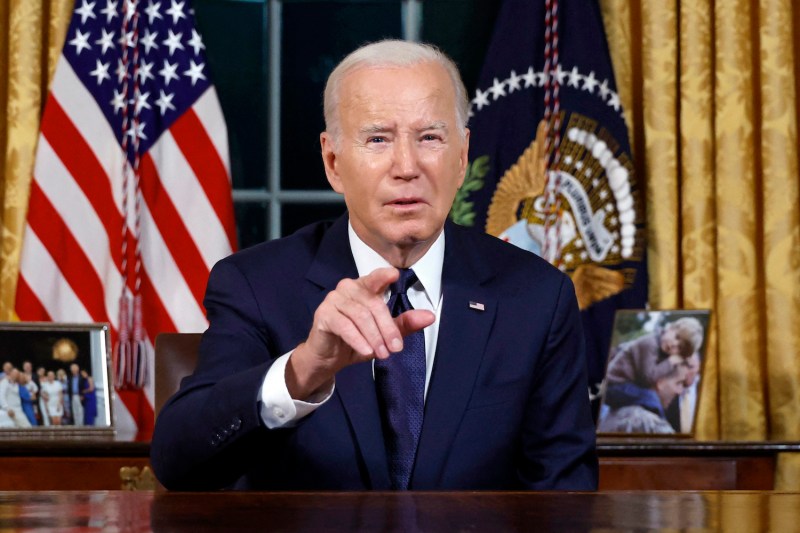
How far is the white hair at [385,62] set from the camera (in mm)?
1950

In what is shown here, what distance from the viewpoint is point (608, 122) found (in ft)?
10.9

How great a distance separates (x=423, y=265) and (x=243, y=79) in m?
1.94

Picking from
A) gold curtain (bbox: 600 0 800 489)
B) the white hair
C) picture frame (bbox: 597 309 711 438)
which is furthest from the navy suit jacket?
gold curtain (bbox: 600 0 800 489)

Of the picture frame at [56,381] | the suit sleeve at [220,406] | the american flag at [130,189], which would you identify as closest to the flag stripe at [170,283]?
the american flag at [130,189]

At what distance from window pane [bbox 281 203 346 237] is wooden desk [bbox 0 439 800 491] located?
116 centimetres

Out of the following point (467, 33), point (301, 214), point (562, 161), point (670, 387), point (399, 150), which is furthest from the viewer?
point (301, 214)

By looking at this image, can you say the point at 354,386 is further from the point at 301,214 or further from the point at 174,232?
the point at 301,214

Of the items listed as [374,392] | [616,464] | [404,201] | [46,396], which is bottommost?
[616,464]

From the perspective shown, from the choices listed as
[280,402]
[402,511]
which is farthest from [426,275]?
[402,511]

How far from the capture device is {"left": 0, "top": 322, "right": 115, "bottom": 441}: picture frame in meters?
2.98

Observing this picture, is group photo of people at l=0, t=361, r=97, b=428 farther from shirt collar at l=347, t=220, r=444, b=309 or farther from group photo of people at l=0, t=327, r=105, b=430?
shirt collar at l=347, t=220, r=444, b=309

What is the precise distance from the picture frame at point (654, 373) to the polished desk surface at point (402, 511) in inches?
61.8

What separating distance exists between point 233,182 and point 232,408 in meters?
2.22

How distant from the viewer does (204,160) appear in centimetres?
343
